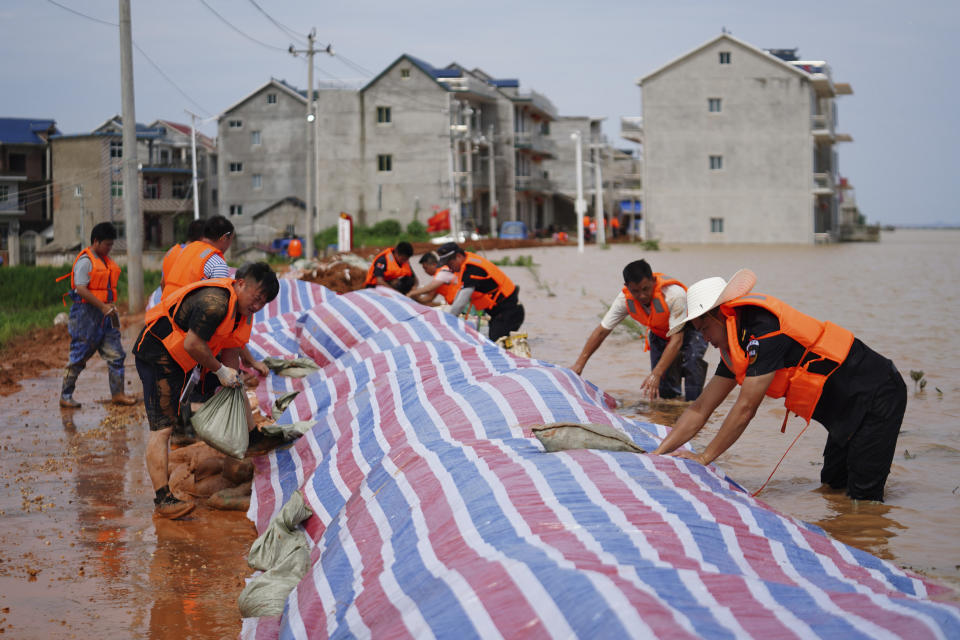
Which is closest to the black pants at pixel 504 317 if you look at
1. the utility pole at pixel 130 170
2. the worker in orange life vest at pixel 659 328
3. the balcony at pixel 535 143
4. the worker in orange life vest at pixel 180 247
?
the worker in orange life vest at pixel 659 328

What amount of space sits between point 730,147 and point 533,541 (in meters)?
41.8

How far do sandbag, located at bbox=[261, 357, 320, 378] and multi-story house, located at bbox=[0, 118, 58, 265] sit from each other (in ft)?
155

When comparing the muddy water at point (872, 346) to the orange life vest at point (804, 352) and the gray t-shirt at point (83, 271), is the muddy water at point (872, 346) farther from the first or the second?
the gray t-shirt at point (83, 271)

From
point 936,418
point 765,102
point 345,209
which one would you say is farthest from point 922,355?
point 345,209

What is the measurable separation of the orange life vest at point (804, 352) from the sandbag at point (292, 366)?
168 inches

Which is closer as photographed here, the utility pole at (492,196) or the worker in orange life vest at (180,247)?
the worker in orange life vest at (180,247)

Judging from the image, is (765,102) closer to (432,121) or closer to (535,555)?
(432,121)

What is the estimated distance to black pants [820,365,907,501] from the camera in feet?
15.6

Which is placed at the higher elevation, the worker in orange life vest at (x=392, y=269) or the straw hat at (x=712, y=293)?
the worker in orange life vest at (x=392, y=269)

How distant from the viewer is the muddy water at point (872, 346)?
4.78 meters

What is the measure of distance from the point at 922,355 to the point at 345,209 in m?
36.7

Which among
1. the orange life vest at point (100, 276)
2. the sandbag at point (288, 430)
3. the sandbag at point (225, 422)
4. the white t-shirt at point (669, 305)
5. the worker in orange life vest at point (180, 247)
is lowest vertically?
the sandbag at point (288, 430)

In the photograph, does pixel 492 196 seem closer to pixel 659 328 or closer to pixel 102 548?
pixel 659 328

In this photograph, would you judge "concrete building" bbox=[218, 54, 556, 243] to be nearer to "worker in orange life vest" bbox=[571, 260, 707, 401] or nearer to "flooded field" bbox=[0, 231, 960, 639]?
"flooded field" bbox=[0, 231, 960, 639]
